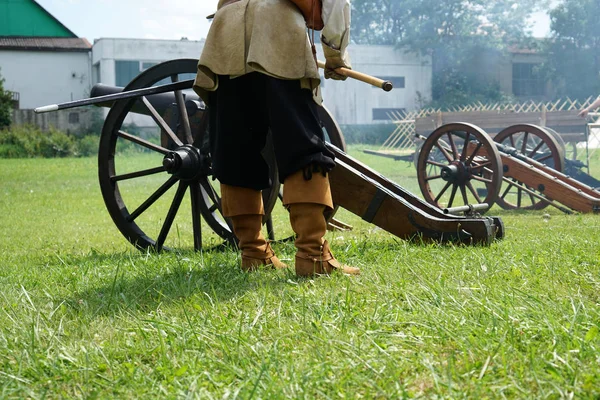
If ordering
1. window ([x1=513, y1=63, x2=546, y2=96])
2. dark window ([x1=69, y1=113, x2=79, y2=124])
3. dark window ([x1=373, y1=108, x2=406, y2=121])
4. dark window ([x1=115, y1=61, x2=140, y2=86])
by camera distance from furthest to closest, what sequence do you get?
1. window ([x1=513, y1=63, x2=546, y2=96])
2. dark window ([x1=373, y1=108, x2=406, y2=121])
3. dark window ([x1=115, y1=61, x2=140, y2=86])
4. dark window ([x1=69, y1=113, x2=79, y2=124])

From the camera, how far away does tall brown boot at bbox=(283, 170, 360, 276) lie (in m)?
3.04

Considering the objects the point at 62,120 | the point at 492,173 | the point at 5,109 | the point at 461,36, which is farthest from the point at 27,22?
the point at 492,173

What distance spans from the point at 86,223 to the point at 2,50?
23185mm

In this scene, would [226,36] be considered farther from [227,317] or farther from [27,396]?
[27,396]

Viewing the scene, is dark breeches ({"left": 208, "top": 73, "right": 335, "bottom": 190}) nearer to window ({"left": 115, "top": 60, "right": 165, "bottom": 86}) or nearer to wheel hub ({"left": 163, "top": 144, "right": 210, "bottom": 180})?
wheel hub ({"left": 163, "top": 144, "right": 210, "bottom": 180})

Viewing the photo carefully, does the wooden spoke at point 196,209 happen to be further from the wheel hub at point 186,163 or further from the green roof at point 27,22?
the green roof at point 27,22

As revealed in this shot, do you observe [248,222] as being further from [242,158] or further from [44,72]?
[44,72]

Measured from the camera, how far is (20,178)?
14.3 meters

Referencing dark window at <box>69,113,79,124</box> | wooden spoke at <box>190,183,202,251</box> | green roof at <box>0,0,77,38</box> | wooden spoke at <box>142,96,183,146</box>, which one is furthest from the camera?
green roof at <box>0,0,77,38</box>

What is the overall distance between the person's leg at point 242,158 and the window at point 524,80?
98.5 ft

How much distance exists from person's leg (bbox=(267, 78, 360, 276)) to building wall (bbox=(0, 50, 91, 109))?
2590 cm

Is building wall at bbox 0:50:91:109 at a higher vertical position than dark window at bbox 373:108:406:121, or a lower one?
higher

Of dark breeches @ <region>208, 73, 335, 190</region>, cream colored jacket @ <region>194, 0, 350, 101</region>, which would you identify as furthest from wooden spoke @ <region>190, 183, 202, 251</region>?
cream colored jacket @ <region>194, 0, 350, 101</region>

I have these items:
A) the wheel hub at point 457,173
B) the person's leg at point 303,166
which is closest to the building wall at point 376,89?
the wheel hub at point 457,173
